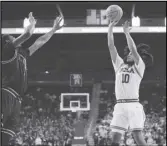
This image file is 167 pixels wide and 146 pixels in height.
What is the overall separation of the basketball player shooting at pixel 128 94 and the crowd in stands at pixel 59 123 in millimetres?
7041

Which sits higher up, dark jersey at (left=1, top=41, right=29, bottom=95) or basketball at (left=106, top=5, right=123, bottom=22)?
basketball at (left=106, top=5, right=123, bottom=22)

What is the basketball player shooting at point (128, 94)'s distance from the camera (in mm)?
4156

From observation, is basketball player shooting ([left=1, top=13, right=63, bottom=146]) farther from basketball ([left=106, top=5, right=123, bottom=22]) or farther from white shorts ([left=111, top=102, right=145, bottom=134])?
white shorts ([left=111, top=102, right=145, bottom=134])

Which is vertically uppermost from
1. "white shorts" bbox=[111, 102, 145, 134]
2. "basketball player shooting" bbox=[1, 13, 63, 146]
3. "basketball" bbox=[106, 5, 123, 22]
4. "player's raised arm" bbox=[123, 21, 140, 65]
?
A: "basketball" bbox=[106, 5, 123, 22]

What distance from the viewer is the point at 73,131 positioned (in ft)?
38.5

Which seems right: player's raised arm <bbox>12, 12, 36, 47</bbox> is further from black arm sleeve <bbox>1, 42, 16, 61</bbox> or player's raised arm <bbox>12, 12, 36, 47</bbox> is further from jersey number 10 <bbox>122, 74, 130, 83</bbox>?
jersey number 10 <bbox>122, 74, 130, 83</bbox>

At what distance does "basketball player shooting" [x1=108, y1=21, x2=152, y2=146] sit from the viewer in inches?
164

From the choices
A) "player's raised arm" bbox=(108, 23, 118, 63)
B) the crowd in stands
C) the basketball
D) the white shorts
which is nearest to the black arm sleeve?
"player's raised arm" bbox=(108, 23, 118, 63)

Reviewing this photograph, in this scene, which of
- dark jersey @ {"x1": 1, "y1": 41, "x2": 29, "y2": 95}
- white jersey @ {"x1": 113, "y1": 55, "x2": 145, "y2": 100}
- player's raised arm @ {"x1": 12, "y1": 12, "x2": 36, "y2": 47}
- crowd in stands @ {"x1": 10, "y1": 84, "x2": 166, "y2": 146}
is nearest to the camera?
player's raised arm @ {"x1": 12, "y1": 12, "x2": 36, "y2": 47}

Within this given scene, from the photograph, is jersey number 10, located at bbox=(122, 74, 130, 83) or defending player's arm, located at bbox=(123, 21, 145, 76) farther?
jersey number 10, located at bbox=(122, 74, 130, 83)

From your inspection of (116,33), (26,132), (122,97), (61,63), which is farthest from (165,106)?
(122,97)

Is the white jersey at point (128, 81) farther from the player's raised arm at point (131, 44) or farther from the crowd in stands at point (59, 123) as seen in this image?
the crowd in stands at point (59, 123)

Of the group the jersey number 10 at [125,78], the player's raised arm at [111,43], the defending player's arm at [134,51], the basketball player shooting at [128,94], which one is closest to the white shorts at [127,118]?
the basketball player shooting at [128,94]

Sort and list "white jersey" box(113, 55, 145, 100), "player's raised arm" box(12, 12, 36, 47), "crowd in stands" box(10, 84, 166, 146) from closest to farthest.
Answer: "player's raised arm" box(12, 12, 36, 47) < "white jersey" box(113, 55, 145, 100) < "crowd in stands" box(10, 84, 166, 146)
